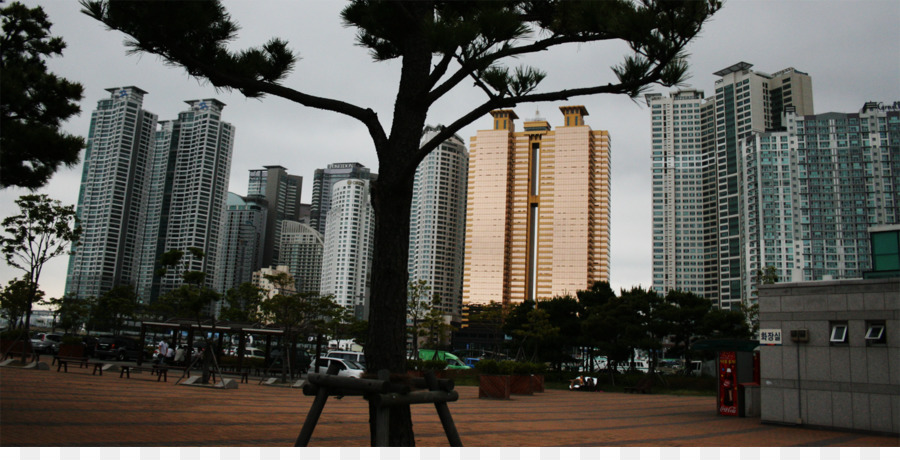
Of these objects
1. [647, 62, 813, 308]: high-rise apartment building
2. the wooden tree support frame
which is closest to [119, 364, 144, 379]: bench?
the wooden tree support frame

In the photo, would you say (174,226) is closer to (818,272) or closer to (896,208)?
(818,272)

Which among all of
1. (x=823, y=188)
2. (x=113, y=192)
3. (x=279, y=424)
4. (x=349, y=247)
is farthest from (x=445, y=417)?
(x=349, y=247)

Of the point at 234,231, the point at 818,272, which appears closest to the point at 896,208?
the point at 818,272

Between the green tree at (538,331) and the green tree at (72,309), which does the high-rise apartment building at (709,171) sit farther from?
the green tree at (72,309)

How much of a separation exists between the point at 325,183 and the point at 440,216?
261 feet

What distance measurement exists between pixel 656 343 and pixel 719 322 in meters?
3.05

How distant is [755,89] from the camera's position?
3442 inches

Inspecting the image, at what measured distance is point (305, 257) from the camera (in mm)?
118250

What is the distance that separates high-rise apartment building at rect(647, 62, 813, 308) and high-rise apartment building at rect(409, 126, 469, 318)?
3069 centimetres

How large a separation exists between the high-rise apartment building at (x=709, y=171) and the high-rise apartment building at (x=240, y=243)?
68.7 m

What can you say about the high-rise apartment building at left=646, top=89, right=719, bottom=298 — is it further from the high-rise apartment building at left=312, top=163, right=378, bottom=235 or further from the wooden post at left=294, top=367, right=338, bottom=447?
the wooden post at left=294, top=367, right=338, bottom=447

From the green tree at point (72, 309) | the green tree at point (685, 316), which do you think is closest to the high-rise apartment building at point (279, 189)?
the green tree at point (72, 309)

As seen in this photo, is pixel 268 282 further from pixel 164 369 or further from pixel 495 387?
pixel 495 387

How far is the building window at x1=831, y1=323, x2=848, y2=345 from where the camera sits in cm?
1012
